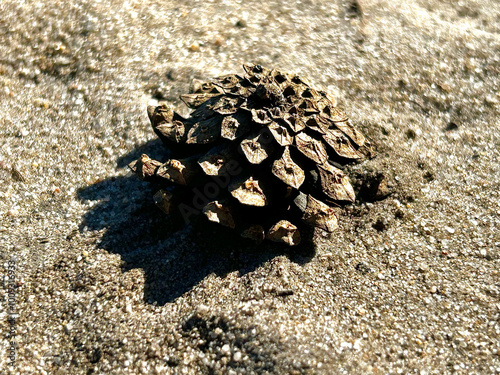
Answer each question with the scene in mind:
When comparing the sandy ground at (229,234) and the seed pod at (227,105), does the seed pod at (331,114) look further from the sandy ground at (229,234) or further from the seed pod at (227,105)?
the seed pod at (227,105)

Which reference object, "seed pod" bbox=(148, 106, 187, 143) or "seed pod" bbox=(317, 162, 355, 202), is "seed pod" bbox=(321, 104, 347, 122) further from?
"seed pod" bbox=(148, 106, 187, 143)

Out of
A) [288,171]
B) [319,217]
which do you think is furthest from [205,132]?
[319,217]

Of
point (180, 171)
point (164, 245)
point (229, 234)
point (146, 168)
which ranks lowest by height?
point (164, 245)

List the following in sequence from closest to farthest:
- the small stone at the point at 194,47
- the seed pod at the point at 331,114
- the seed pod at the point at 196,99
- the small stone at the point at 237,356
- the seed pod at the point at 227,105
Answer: the small stone at the point at 237,356, the seed pod at the point at 227,105, the seed pod at the point at 331,114, the seed pod at the point at 196,99, the small stone at the point at 194,47

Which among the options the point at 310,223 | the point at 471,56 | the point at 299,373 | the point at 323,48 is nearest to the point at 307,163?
the point at 310,223

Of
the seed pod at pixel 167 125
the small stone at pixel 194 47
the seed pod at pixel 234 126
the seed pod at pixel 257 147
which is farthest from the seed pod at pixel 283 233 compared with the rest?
the small stone at pixel 194 47

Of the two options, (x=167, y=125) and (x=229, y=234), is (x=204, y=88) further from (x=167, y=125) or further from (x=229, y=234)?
(x=229, y=234)

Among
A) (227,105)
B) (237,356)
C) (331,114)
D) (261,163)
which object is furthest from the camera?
(331,114)
